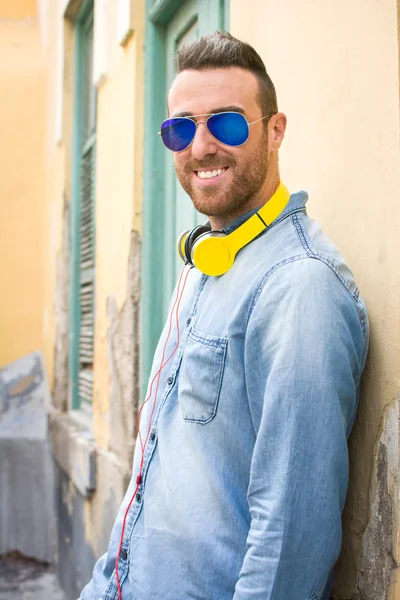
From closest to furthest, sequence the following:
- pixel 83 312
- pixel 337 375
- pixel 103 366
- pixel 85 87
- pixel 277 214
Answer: pixel 337 375
pixel 277 214
pixel 103 366
pixel 83 312
pixel 85 87

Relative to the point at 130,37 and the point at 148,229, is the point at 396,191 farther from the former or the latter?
the point at 130,37

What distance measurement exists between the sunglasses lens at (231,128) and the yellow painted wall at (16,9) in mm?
6500

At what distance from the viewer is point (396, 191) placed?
1435 mm

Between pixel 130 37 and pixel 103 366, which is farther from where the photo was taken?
pixel 103 366

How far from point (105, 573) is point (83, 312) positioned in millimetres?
3759

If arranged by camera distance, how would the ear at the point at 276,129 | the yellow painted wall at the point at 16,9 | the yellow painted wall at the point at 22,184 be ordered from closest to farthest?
the ear at the point at 276,129
the yellow painted wall at the point at 22,184
the yellow painted wall at the point at 16,9

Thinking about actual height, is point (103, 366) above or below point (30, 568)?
above

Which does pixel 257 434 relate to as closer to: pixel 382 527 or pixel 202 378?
pixel 202 378

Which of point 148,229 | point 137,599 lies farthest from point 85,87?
point 137,599

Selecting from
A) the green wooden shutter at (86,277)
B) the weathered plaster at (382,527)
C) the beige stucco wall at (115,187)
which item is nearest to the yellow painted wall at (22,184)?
the green wooden shutter at (86,277)

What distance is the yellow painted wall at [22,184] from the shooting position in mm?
6902

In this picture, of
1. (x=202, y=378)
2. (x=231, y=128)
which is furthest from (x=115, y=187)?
(x=202, y=378)

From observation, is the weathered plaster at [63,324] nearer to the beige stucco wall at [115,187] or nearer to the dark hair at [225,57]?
the beige stucco wall at [115,187]

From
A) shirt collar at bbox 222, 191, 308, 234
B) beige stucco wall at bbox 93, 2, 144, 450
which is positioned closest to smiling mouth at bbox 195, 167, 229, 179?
shirt collar at bbox 222, 191, 308, 234
